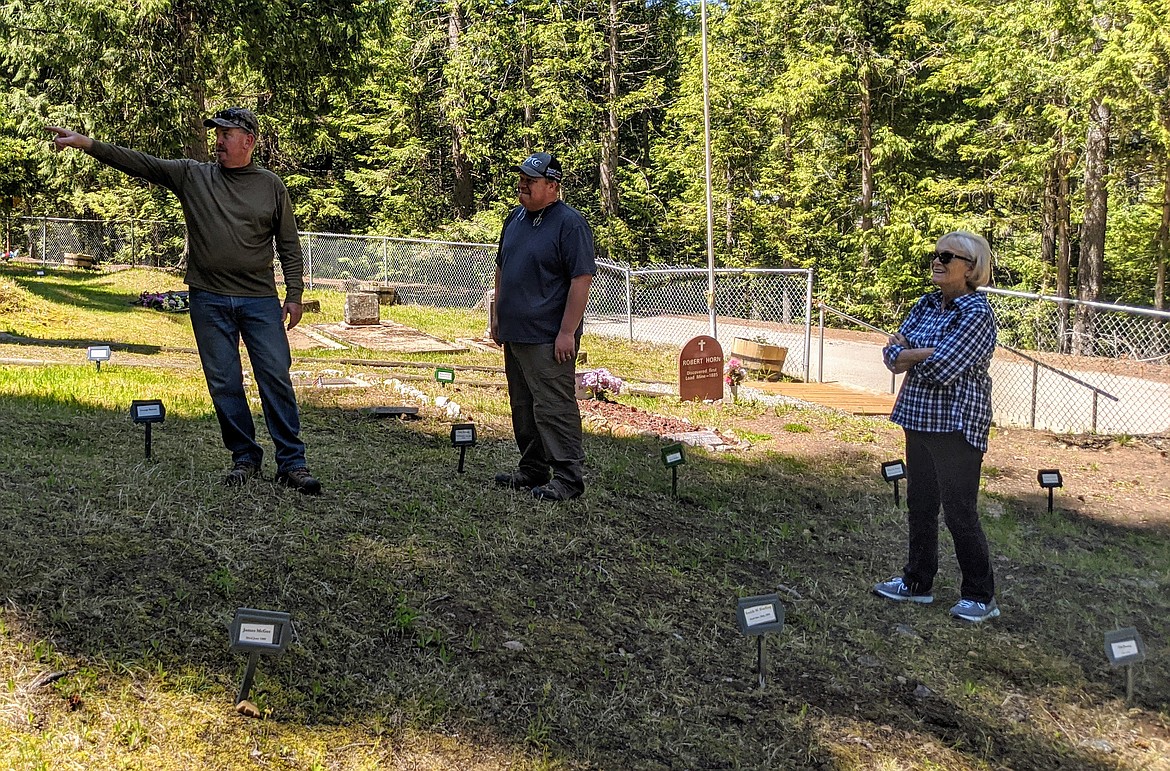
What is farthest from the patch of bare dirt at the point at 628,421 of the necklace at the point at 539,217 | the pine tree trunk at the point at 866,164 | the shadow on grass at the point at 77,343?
the pine tree trunk at the point at 866,164

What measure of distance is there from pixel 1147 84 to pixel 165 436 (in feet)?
63.6

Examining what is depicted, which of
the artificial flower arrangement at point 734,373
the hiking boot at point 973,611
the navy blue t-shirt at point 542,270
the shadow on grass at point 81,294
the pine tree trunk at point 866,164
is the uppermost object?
the pine tree trunk at point 866,164

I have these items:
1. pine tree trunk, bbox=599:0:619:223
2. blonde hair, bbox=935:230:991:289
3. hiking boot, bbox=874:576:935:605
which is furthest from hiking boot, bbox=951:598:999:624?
pine tree trunk, bbox=599:0:619:223

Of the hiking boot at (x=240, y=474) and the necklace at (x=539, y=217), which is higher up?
the necklace at (x=539, y=217)

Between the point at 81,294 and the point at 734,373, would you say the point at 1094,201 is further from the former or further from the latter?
the point at 81,294

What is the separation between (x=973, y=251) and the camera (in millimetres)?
4414

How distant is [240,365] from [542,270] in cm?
155

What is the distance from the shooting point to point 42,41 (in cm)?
2175

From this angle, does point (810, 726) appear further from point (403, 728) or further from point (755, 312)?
point (755, 312)

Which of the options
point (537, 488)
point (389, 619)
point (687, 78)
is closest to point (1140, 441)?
point (537, 488)

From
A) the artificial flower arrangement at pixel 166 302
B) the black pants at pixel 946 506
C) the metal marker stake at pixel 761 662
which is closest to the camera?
the metal marker stake at pixel 761 662

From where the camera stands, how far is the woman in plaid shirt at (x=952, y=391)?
4.41 meters

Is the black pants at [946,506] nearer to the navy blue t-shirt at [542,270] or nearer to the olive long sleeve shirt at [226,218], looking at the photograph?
the navy blue t-shirt at [542,270]

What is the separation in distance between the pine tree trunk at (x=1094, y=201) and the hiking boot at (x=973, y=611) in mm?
17042
